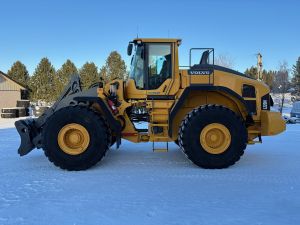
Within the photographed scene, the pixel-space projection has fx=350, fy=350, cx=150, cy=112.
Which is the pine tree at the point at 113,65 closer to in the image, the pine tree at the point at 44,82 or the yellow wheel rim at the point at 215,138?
the pine tree at the point at 44,82

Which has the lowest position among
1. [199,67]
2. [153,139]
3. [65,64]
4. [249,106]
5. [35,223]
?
[35,223]

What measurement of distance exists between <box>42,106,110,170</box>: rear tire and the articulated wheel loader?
2 centimetres

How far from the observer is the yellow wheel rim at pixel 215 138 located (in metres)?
6.71

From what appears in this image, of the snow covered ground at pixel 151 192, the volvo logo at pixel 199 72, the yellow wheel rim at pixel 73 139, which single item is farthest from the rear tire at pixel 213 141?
the yellow wheel rim at pixel 73 139

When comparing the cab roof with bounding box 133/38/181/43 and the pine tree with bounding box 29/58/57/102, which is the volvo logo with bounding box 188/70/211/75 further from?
the pine tree with bounding box 29/58/57/102

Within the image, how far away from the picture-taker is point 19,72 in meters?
61.5

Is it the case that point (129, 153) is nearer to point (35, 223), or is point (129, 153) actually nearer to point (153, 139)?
point (153, 139)

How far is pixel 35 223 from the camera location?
4031 mm

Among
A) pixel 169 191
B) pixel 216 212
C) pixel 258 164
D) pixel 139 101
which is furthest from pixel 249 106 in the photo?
pixel 216 212

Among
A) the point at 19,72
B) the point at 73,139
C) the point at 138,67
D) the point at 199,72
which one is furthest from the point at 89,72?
the point at 73,139

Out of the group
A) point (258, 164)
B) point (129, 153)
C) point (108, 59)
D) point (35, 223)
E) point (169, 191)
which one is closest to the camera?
point (35, 223)

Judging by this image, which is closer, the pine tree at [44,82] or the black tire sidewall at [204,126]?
the black tire sidewall at [204,126]

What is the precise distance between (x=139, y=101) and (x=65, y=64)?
46396 millimetres

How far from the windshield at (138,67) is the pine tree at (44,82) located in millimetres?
45318
